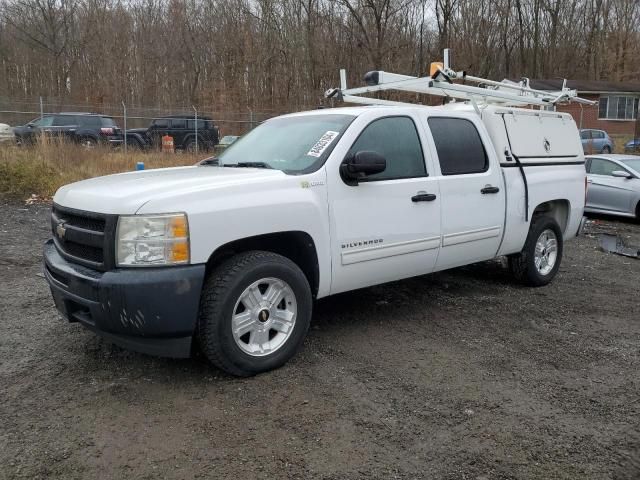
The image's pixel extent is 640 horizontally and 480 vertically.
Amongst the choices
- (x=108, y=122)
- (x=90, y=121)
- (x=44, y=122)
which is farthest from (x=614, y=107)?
(x=44, y=122)

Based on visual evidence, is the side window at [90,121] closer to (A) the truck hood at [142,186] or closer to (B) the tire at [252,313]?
(A) the truck hood at [142,186]

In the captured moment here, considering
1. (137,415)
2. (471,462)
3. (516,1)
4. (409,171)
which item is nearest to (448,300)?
(409,171)

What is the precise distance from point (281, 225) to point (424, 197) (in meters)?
1.42

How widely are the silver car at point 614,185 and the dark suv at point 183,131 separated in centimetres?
1413

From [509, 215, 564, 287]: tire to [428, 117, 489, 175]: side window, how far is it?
117cm

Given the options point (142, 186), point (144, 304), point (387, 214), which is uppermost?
point (142, 186)

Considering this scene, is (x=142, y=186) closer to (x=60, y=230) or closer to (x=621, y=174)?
(x=60, y=230)

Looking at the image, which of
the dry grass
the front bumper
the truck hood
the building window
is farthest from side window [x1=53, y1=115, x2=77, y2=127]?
the building window

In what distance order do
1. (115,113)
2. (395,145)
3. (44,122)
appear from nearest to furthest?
(395,145) → (44,122) → (115,113)

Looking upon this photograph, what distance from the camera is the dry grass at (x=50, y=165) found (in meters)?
11.3

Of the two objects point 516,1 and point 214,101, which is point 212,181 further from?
point 516,1

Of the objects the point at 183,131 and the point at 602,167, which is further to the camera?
the point at 183,131

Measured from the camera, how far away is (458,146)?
5.18m

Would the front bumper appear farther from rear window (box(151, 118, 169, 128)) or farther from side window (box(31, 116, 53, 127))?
rear window (box(151, 118, 169, 128))
